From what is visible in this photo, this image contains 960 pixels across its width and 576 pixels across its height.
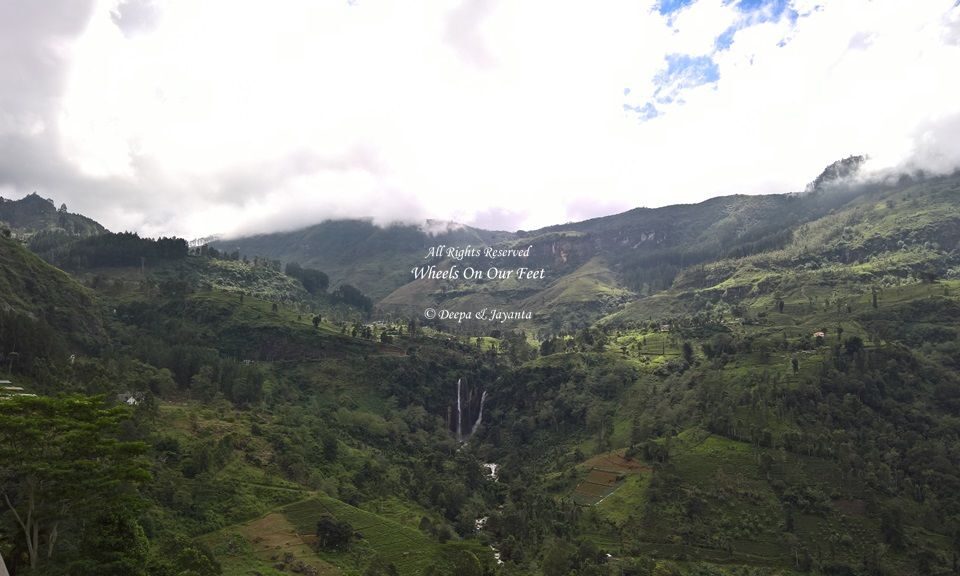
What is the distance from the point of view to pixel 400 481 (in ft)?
436

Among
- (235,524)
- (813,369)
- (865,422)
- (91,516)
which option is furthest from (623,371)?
(91,516)

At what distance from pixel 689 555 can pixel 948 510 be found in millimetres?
50701

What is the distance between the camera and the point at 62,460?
4234 cm

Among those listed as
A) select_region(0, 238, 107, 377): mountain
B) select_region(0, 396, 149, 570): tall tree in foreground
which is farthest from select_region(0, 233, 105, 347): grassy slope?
select_region(0, 396, 149, 570): tall tree in foreground

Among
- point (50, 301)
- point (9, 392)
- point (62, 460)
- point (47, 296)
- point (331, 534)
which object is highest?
point (47, 296)

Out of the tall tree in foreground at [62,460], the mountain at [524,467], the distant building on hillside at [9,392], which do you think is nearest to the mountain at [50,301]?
the mountain at [524,467]

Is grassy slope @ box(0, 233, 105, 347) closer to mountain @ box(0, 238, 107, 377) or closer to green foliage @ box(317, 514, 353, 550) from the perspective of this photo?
mountain @ box(0, 238, 107, 377)

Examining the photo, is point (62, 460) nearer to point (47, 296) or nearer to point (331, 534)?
point (331, 534)

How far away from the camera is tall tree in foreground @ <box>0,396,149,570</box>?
40.6m

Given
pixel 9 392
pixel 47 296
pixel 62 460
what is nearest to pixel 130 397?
pixel 9 392

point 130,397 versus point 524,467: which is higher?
point 130,397

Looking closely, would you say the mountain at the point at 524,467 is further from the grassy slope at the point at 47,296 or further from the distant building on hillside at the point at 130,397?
the grassy slope at the point at 47,296

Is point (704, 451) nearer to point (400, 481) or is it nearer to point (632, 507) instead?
point (632, 507)

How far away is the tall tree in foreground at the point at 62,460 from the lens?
4059 cm
